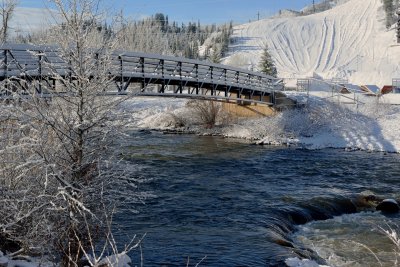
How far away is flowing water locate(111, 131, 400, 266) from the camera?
37.0 ft

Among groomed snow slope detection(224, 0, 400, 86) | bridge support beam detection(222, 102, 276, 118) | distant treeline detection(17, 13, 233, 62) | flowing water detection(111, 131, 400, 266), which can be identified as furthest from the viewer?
groomed snow slope detection(224, 0, 400, 86)

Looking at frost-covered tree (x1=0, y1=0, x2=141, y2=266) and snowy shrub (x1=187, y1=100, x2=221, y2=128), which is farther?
snowy shrub (x1=187, y1=100, x2=221, y2=128)

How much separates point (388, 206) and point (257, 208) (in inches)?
166

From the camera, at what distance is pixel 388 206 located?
51.9 feet

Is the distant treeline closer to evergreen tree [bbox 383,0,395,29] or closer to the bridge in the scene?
the bridge

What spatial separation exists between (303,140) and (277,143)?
1.63 meters

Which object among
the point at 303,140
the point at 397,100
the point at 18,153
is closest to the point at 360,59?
the point at 397,100

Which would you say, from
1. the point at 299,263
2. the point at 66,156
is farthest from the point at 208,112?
the point at 66,156

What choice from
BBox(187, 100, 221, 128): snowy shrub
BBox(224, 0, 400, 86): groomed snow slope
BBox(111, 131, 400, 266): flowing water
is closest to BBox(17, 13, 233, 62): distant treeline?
BBox(224, 0, 400, 86): groomed snow slope

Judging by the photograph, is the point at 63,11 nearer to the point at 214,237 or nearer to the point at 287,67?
the point at 214,237

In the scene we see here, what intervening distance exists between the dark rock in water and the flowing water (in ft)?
1.44

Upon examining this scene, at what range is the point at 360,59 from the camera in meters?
114

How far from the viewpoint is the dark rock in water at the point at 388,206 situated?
51.5 ft

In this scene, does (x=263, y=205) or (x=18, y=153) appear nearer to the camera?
(x=18, y=153)
